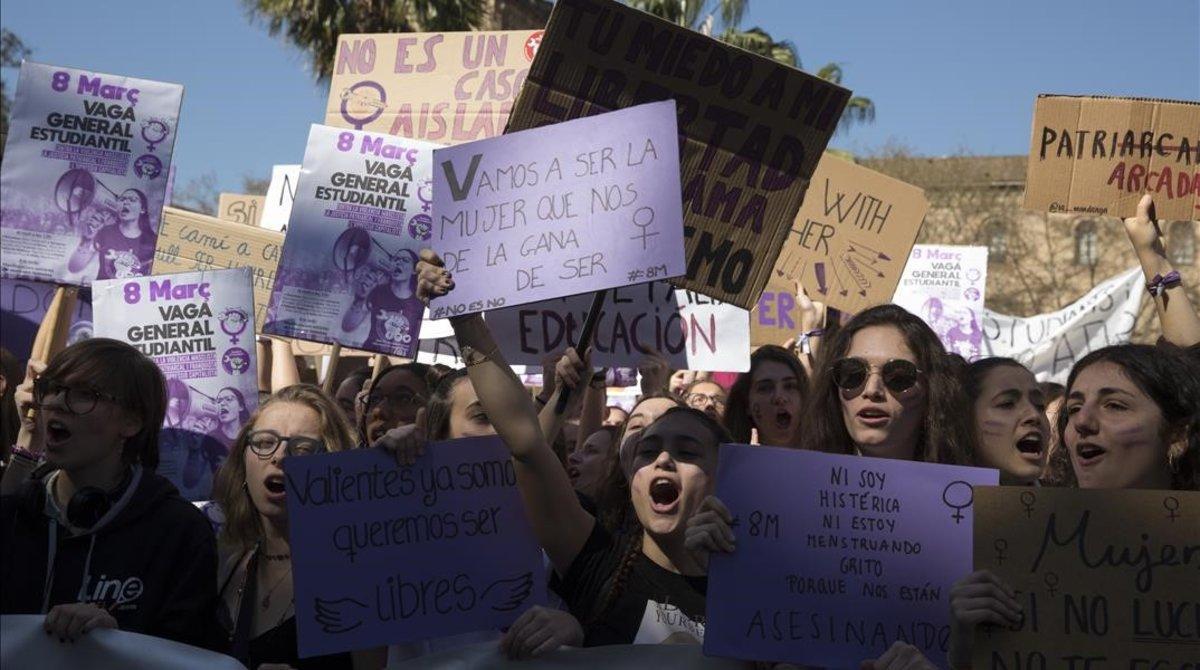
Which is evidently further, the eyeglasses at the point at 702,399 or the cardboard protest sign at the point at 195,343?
the eyeglasses at the point at 702,399

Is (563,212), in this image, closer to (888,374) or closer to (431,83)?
(888,374)

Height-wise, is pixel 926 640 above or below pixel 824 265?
below

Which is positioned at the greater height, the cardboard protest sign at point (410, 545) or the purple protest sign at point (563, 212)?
the purple protest sign at point (563, 212)

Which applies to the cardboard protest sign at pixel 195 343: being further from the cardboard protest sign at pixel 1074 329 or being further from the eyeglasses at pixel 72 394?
the cardboard protest sign at pixel 1074 329

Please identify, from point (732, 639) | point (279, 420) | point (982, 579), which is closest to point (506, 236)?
point (279, 420)

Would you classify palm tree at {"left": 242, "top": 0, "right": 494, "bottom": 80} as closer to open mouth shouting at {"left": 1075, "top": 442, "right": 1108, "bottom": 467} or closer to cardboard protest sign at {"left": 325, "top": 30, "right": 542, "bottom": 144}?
cardboard protest sign at {"left": 325, "top": 30, "right": 542, "bottom": 144}

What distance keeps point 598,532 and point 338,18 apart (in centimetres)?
1925

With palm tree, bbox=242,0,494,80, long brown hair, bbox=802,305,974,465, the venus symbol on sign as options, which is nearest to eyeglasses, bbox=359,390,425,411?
the venus symbol on sign

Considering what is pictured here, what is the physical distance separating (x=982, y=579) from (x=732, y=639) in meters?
0.57

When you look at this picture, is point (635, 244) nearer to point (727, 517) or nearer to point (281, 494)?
point (727, 517)

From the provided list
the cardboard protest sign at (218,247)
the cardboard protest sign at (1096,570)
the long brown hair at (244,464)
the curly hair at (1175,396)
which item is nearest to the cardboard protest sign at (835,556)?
the cardboard protest sign at (1096,570)

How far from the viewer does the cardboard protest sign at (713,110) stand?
451 centimetres

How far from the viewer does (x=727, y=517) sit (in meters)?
3.14

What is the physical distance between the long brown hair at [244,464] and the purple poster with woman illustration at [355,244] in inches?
80.5
